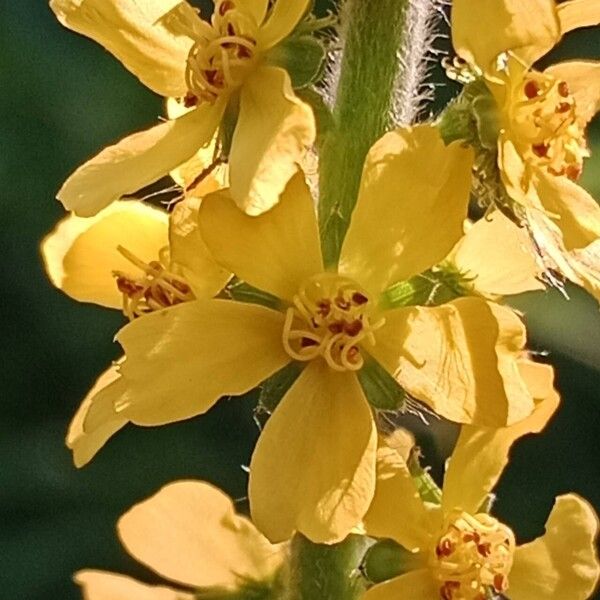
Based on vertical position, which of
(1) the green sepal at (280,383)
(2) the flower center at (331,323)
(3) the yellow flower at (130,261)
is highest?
(3) the yellow flower at (130,261)

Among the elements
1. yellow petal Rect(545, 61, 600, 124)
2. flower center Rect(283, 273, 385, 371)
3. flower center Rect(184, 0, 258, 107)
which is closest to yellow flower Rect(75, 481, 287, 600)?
flower center Rect(283, 273, 385, 371)

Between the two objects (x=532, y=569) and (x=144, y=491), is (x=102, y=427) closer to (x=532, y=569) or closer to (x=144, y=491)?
(x=532, y=569)

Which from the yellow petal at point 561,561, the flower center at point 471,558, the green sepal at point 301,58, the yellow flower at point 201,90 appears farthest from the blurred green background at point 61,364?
the green sepal at point 301,58

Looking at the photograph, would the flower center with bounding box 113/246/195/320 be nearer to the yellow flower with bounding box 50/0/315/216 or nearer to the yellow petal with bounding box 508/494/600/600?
the yellow flower with bounding box 50/0/315/216

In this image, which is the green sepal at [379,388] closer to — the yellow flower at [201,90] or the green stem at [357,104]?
the green stem at [357,104]

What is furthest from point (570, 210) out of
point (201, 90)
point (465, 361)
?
point (201, 90)
